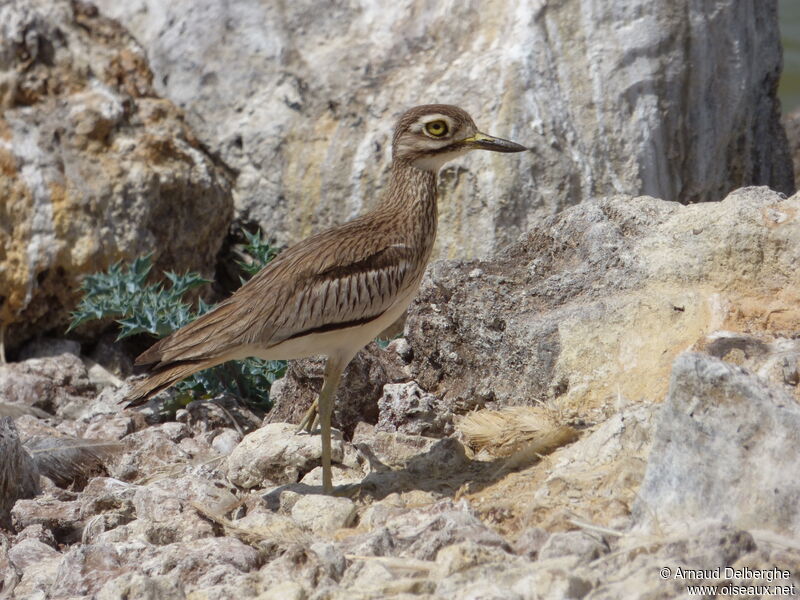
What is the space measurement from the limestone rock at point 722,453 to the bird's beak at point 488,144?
224 cm

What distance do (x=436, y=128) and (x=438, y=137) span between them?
0.05 m

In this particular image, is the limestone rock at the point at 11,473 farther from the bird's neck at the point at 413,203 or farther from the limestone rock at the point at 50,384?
the bird's neck at the point at 413,203

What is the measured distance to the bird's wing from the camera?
5.70m

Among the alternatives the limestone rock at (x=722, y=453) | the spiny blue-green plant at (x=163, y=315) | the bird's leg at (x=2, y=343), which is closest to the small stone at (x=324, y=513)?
the limestone rock at (x=722, y=453)

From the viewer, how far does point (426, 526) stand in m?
4.64

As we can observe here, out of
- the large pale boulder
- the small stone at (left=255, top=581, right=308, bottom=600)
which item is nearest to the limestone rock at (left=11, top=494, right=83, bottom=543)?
the small stone at (left=255, top=581, right=308, bottom=600)

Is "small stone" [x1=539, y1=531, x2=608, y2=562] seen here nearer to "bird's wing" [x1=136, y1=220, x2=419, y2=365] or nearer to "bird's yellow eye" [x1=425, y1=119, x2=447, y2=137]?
"bird's wing" [x1=136, y1=220, x2=419, y2=365]

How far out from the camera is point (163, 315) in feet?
24.7

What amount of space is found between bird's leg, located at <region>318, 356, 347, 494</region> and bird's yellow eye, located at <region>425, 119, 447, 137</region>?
1315 millimetres

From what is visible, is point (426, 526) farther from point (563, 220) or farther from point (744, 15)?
point (744, 15)

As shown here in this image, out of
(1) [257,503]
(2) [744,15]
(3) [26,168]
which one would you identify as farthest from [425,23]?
(1) [257,503]

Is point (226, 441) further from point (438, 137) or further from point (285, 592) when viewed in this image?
point (285, 592)

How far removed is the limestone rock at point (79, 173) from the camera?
310 inches

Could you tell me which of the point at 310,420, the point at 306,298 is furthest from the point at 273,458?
the point at 306,298
